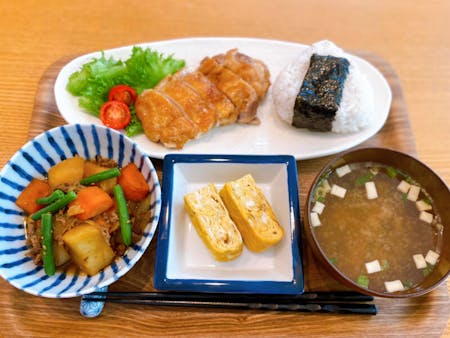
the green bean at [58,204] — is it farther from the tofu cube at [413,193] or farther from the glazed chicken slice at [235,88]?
the tofu cube at [413,193]

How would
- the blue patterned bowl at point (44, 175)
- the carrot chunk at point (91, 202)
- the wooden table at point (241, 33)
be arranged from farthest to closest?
1. the wooden table at point (241, 33)
2. the carrot chunk at point (91, 202)
3. the blue patterned bowl at point (44, 175)

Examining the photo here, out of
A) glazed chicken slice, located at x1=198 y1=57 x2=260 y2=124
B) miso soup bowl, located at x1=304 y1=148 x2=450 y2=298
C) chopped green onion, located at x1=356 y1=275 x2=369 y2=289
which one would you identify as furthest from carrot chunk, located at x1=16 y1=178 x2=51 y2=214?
chopped green onion, located at x1=356 y1=275 x2=369 y2=289

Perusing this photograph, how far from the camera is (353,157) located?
183cm

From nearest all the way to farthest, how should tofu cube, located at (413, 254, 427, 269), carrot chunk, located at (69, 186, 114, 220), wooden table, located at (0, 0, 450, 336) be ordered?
1. carrot chunk, located at (69, 186, 114, 220)
2. tofu cube, located at (413, 254, 427, 269)
3. wooden table, located at (0, 0, 450, 336)

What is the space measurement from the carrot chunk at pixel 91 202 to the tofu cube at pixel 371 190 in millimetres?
1351

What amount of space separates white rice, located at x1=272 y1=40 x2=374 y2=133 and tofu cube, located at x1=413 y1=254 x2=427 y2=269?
2.80ft

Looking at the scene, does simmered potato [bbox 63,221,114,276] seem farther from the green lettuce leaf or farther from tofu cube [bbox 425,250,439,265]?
tofu cube [bbox 425,250,439,265]

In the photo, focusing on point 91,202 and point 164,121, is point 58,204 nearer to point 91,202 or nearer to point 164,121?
point 91,202

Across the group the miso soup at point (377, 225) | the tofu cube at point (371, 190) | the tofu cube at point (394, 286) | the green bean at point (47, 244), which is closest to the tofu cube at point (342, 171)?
the miso soup at point (377, 225)

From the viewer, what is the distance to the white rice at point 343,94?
2.11 metres

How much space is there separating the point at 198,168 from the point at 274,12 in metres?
1.68

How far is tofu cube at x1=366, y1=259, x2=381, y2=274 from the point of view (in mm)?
1670

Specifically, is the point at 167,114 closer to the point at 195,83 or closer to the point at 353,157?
the point at 195,83

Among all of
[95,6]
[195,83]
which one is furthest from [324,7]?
[95,6]
